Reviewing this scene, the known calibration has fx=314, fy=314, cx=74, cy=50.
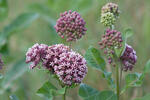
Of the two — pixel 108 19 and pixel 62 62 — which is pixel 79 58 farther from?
pixel 108 19

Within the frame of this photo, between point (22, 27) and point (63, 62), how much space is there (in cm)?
270

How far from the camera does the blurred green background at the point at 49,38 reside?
5.02 m

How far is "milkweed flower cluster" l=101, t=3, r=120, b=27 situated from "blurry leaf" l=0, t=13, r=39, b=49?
2.19 m

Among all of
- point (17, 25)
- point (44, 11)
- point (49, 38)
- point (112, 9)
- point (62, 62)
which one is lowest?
point (62, 62)

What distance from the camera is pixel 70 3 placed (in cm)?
632

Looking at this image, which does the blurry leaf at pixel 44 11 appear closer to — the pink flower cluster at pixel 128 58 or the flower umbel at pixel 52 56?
the pink flower cluster at pixel 128 58

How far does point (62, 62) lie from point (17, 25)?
285 cm

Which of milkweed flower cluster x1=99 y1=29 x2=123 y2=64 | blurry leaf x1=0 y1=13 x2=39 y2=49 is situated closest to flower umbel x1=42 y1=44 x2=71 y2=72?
milkweed flower cluster x1=99 y1=29 x2=123 y2=64

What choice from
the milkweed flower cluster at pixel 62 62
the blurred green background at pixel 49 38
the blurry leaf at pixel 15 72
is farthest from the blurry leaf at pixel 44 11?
the milkweed flower cluster at pixel 62 62

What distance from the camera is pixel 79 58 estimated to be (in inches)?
109

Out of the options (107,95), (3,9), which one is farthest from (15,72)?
(107,95)

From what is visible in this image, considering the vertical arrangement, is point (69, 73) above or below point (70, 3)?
below

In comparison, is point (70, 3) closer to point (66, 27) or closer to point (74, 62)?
point (66, 27)

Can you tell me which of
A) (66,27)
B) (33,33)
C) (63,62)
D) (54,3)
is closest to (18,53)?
(33,33)
